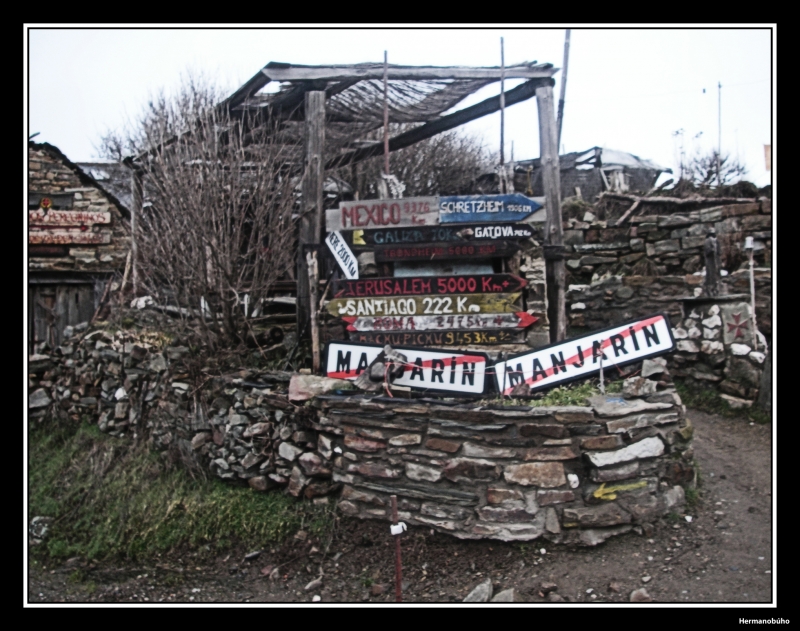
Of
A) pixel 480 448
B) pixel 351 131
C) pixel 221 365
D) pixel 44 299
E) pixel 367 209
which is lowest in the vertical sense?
pixel 480 448

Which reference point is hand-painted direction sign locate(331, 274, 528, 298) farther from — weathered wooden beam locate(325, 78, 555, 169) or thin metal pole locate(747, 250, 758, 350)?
thin metal pole locate(747, 250, 758, 350)

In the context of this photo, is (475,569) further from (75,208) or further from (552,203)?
(75,208)

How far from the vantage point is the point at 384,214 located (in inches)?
271

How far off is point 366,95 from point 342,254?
6.98ft

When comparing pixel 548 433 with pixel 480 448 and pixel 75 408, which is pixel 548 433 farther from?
pixel 75 408

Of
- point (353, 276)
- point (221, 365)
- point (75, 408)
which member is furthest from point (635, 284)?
point (75, 408)

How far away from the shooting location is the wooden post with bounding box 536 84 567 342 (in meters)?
7.12

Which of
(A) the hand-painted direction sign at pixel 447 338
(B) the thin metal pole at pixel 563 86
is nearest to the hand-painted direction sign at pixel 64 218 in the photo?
(A) the hand-painted direction sign at pixel 447 338

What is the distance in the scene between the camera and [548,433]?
17.8ft

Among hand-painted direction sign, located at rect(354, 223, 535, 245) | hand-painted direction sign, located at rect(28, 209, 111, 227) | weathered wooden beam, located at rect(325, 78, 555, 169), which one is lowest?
hand-painted direction sign, located at rect(354, 223, 535, 245)

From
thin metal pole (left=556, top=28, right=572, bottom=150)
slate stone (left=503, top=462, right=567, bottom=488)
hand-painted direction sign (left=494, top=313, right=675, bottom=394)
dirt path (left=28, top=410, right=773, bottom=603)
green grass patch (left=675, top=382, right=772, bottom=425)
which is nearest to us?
dirt path (left=28, top=410, right=773, bottom=603)

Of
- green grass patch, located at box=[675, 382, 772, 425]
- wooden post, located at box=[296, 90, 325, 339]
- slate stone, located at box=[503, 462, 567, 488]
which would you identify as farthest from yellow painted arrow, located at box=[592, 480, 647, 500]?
wooden post, located at box=[296, 90, 325, 339]

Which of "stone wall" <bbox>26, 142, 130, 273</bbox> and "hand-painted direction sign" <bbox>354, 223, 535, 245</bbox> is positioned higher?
"stone wall" <bbox>26, 142, 130, 273</bbox>
